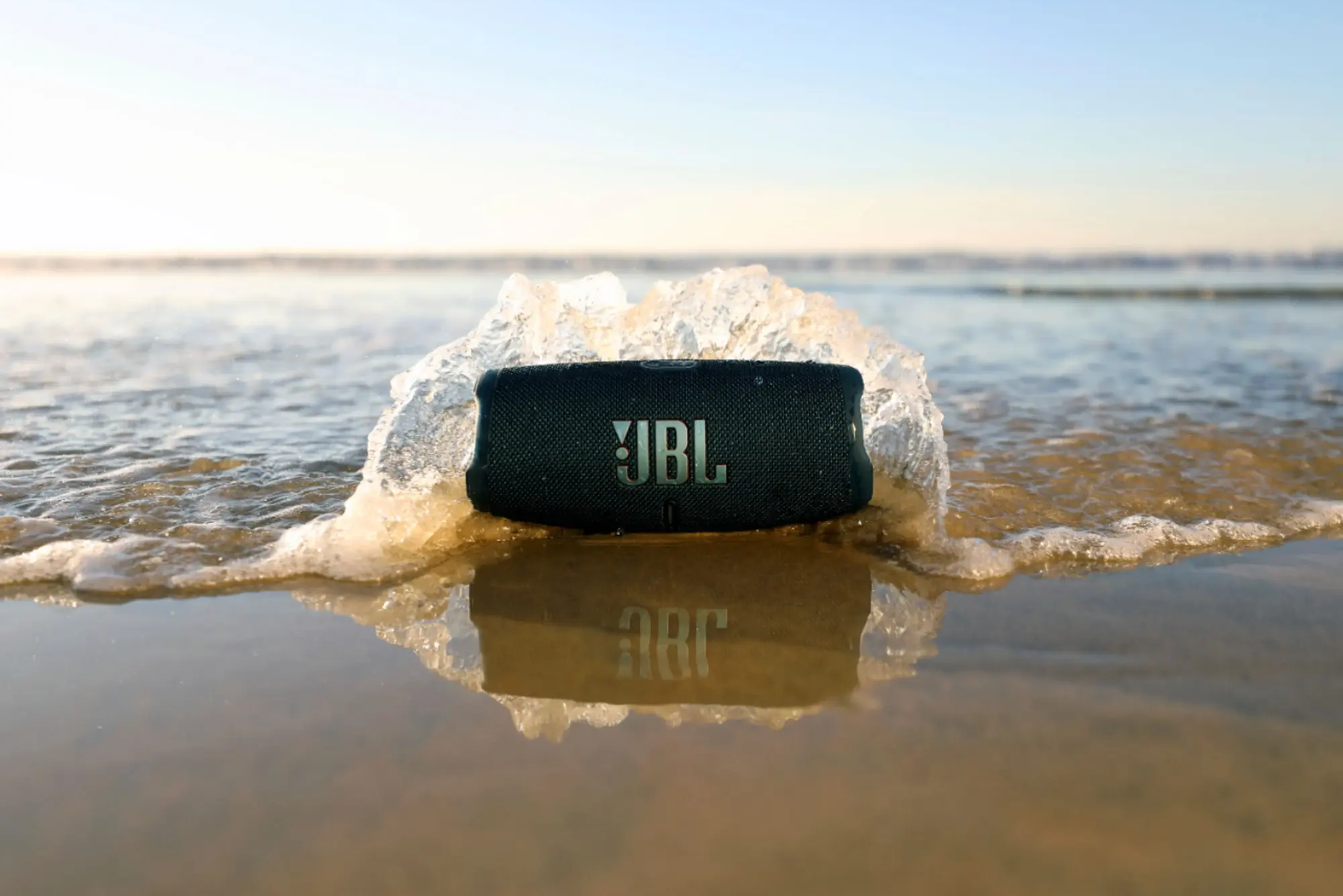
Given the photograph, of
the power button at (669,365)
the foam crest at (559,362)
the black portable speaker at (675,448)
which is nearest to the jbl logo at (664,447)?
the black portable speaker at (675,448)

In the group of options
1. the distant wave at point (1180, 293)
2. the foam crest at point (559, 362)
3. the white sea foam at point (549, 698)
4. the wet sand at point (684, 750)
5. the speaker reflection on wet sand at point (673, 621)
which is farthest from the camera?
the distant wave at point (1180, 293)

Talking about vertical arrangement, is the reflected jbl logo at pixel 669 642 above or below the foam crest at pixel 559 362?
below

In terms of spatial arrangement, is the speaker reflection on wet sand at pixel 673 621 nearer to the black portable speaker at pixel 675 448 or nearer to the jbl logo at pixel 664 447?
the black portable speaker at pixel 675 448

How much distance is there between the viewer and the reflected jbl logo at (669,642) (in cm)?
200

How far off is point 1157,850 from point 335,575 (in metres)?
2.05

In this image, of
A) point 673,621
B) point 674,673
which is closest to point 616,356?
point 673,621

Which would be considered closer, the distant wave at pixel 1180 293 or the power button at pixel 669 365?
the power button at pixel 669 365

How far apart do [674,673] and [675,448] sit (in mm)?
850

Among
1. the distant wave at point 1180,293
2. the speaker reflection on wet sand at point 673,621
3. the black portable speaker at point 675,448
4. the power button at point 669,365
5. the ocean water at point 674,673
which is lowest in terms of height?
the speaker reflection on wet sand at point 673,621

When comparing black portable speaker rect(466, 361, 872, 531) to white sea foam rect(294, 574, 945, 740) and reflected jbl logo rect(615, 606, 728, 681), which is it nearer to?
white sea foam rect(294, 574, 945, 740)

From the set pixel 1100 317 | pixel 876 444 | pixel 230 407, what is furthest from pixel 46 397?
pixel 1100 317

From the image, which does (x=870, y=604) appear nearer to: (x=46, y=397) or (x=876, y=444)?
(x=876, y=444)

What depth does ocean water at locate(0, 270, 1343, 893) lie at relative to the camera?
137cm

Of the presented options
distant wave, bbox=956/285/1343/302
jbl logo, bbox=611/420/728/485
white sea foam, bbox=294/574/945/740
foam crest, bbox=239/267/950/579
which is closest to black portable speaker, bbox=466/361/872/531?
jbl logo, bbox=611/420/728/485
